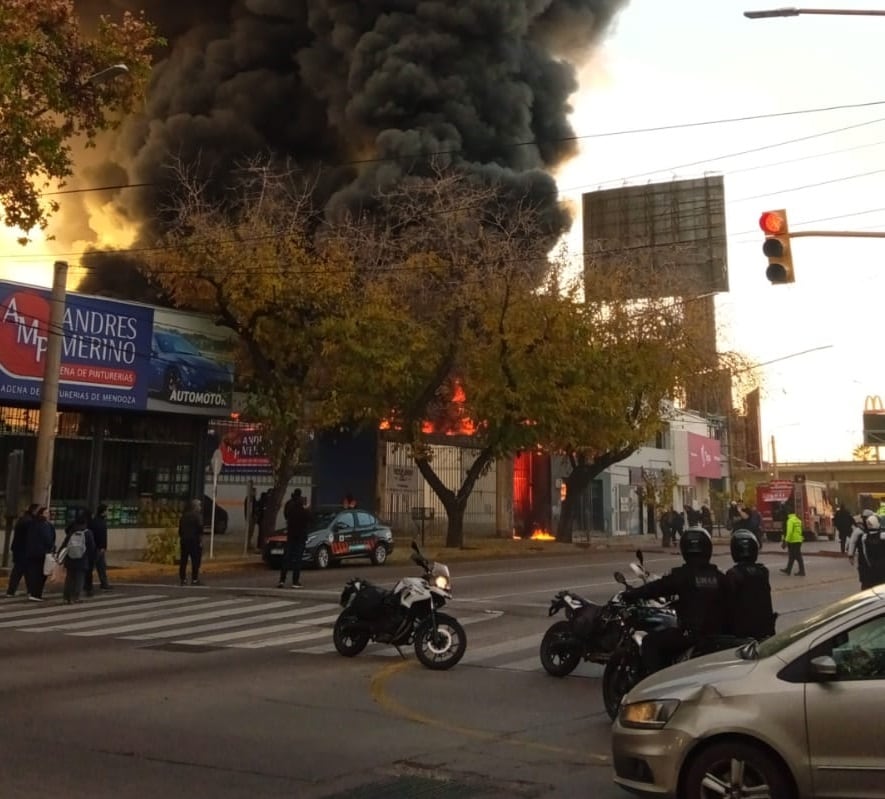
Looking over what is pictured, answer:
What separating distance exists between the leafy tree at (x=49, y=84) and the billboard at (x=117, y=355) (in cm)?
949

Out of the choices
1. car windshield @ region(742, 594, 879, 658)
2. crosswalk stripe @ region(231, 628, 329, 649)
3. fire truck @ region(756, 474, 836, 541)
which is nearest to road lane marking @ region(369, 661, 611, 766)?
car windshield @ region(742, 594, 879, 658)

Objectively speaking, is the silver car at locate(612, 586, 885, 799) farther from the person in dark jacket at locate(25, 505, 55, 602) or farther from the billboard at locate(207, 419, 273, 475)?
the billboard at locate(207, 419, 273, 475)

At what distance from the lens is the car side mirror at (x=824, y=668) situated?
4.30 meters

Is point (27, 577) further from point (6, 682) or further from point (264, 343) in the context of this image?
point (264, 343)

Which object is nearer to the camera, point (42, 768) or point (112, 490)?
point (42, 768)

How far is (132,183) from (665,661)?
44.3 metres

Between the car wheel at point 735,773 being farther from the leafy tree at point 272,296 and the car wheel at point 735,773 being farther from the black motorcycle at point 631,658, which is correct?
the leafy tree at point 272,296

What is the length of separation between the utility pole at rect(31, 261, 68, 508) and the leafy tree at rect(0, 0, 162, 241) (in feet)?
20.7

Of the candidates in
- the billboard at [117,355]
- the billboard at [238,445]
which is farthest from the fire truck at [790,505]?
the billboard at [117,355]

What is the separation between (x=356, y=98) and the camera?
→ 43.4 metres

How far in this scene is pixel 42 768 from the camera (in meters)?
5.70

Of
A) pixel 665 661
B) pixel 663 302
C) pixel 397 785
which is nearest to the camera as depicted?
pixel 397 785

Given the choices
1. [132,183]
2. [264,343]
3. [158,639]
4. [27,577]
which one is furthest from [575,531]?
[158,639]

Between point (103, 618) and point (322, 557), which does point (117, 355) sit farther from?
point (103, 618)
